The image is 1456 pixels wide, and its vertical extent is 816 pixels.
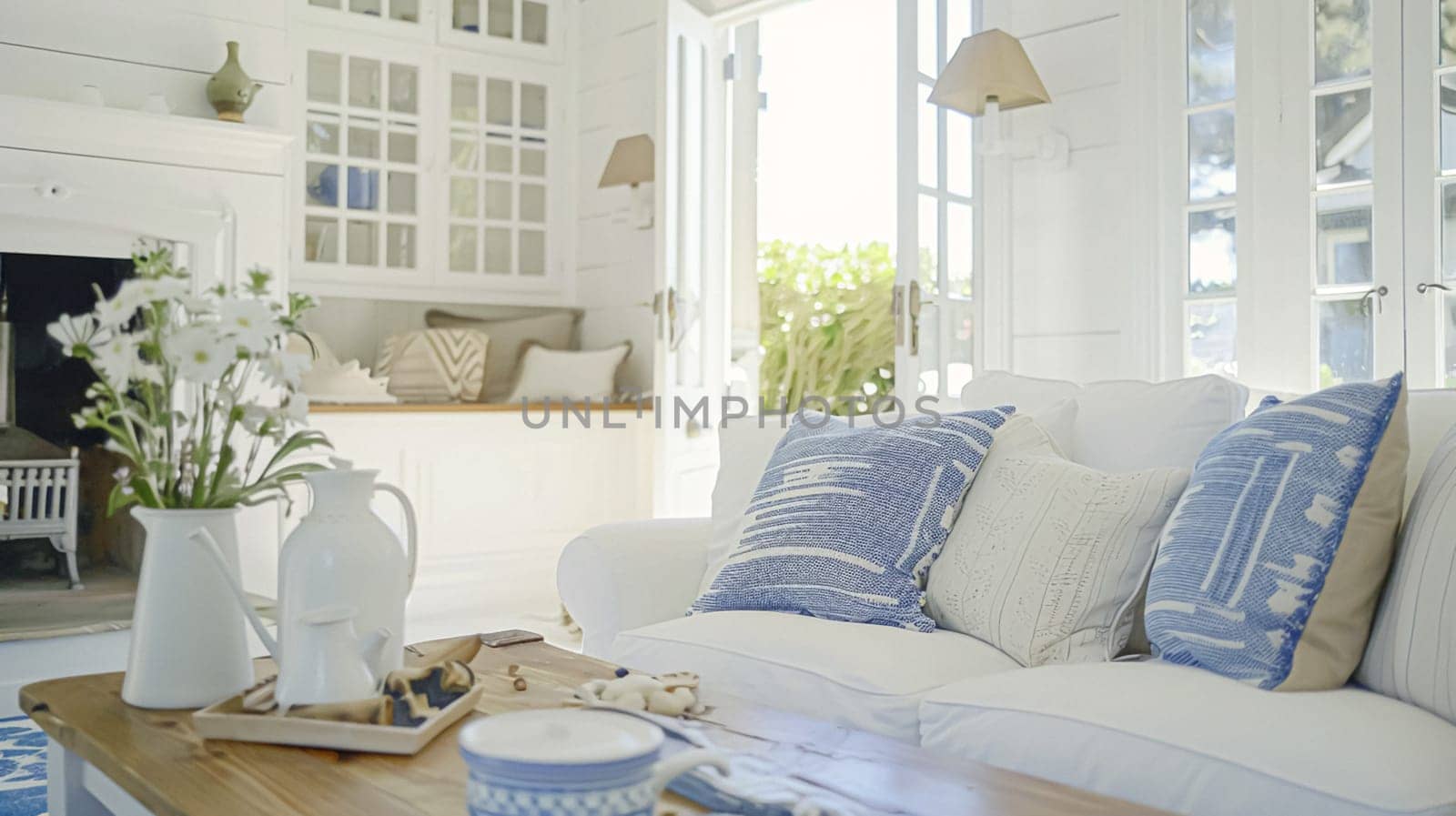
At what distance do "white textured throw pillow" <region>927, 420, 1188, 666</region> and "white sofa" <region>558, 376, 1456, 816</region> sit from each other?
0.06 metres

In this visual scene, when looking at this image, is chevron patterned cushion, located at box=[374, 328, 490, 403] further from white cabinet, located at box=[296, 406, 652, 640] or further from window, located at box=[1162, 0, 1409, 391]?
window, located at box=[1162, 0, 1409, 391]

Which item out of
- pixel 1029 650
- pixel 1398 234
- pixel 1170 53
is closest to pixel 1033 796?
pixel 1029 650

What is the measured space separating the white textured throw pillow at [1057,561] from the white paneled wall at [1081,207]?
5.74 feet

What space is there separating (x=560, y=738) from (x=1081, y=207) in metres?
3.30

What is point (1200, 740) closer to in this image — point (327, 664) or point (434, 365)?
point (327, 664)

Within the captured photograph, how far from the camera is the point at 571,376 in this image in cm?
500

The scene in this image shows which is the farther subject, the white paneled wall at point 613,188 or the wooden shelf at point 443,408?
the white paneled wall at point 613,188

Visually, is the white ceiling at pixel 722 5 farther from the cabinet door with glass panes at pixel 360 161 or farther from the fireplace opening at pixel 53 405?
the fireplace opening at pixel 53 405

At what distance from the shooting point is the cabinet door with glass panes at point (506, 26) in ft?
16.6

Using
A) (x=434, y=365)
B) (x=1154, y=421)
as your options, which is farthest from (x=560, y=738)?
(x=434, y=365)

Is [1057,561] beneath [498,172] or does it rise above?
beneath

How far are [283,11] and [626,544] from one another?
8.90 feet

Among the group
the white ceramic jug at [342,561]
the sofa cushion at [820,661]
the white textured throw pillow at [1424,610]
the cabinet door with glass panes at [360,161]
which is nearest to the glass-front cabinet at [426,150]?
the cabinet door with glass panes at [360,161]

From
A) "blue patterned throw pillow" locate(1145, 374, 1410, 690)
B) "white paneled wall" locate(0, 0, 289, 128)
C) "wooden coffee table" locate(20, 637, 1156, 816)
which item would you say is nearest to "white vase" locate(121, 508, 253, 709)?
"wooden coffee table" locate(20, 637, 1156, 816)
